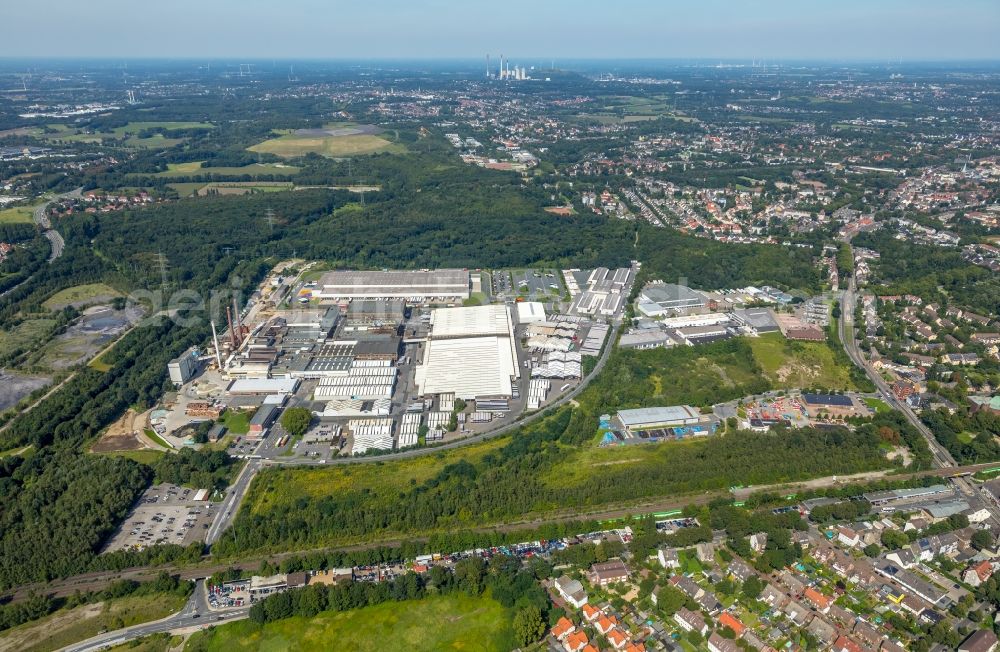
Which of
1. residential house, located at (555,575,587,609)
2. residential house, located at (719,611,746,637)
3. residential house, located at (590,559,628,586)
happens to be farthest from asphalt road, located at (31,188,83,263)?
residential house, located at (719,611,746,637)

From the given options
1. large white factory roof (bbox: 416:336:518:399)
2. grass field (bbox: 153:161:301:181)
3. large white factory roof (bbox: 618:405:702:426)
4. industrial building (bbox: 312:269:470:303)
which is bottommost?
large white factory roof (bbox: 618:405:702:426)

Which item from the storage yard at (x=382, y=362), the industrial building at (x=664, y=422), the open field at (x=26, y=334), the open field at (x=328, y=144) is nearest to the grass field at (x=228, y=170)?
the open field at (x=328, y=144)

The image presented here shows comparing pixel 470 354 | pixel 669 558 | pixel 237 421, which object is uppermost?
pixel 470 354

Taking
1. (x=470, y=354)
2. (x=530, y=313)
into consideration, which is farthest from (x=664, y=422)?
(x=530, y=313)

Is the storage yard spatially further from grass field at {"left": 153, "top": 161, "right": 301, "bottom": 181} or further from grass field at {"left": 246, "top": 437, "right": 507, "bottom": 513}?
grass field at {"left": 153, "top": 161, "right": 301, "bottom": 181}

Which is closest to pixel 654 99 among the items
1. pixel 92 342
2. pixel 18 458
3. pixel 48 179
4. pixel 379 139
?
pixel 379 139

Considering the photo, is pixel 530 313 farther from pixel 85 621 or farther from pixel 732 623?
pixel 85 621

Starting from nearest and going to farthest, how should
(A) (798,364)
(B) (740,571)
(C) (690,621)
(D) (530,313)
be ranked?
(C) (690,621) < (B) (740,571) < (A) (798,364) < (D) (530,313)

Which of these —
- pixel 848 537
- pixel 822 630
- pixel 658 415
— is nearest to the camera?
pixel 822 630

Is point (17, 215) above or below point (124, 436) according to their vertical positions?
above
